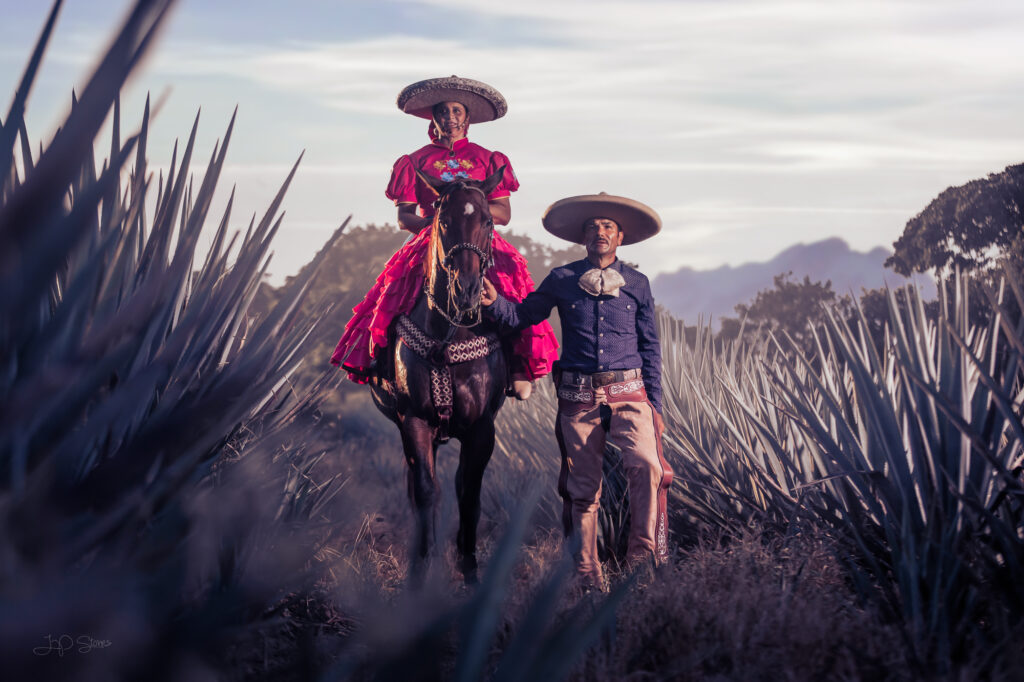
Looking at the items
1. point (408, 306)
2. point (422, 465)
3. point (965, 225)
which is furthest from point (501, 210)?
point (965, 225)

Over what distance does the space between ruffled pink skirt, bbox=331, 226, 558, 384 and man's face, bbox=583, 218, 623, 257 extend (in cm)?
59

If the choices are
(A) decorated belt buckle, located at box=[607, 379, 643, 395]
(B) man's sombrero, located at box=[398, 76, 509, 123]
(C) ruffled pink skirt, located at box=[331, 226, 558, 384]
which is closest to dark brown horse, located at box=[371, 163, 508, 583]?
(C) ruffled pink skirt, located at box=[331, 226, 558, 384]

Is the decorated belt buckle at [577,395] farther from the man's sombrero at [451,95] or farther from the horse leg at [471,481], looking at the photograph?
the man's sombrero at [451,95]

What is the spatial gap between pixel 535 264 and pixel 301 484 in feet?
68.4

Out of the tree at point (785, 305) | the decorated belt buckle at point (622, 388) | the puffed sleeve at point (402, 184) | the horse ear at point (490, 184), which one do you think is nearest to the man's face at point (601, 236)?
the horse ear at point (490, 184)

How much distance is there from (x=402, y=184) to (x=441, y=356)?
1.20 metres

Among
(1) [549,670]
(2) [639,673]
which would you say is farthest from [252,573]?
(2) [639,673]

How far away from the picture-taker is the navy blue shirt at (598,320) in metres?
4.56

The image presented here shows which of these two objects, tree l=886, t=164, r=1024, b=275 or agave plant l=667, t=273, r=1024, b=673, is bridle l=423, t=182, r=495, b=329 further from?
tree l=886, t=164, r=1024, b=275

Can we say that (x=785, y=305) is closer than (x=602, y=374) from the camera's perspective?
No

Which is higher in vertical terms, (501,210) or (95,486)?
(501,210)

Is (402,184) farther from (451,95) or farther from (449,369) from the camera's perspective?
(449,369)

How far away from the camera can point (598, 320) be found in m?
4.57
